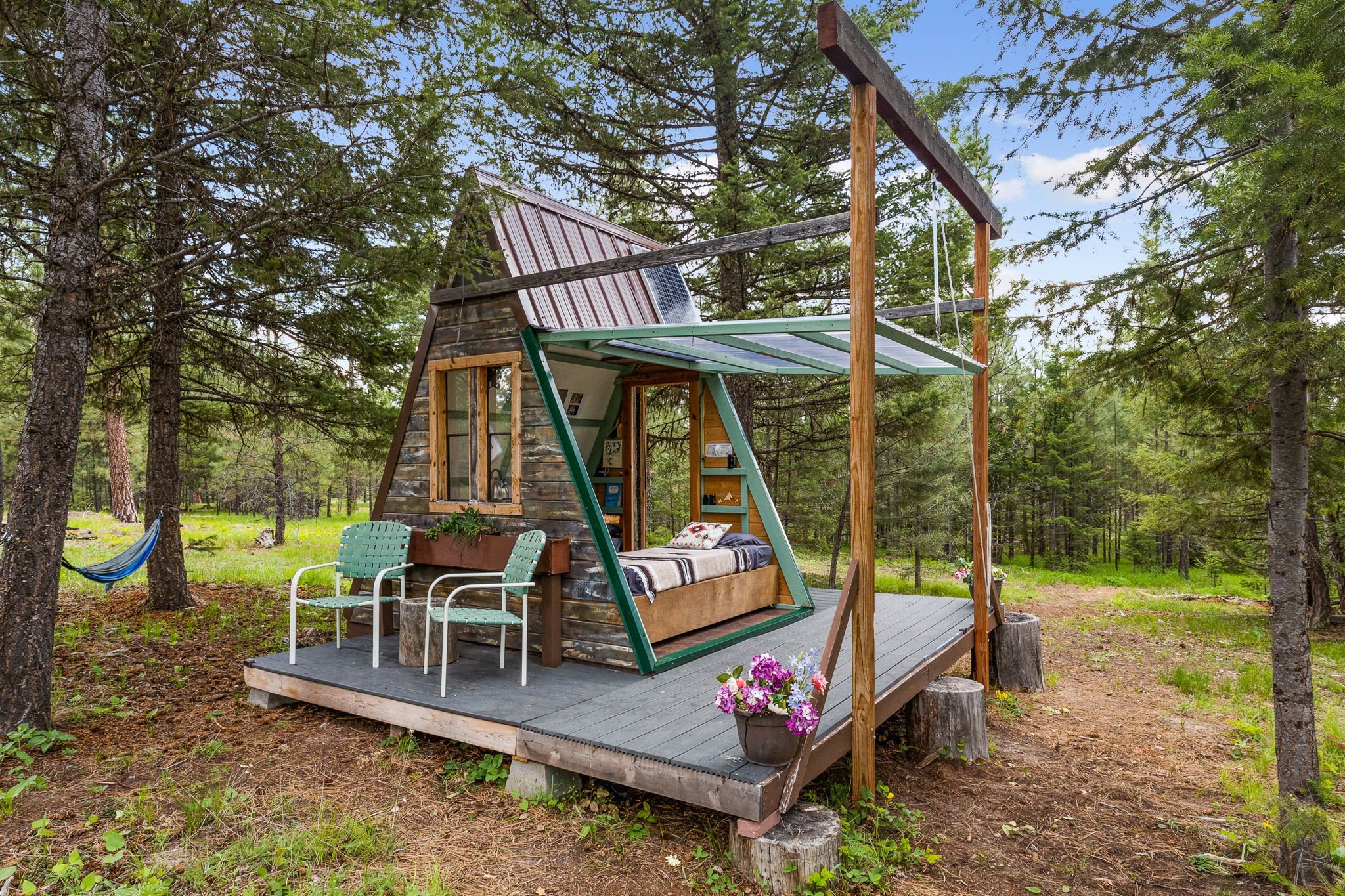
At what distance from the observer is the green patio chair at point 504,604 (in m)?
4.23

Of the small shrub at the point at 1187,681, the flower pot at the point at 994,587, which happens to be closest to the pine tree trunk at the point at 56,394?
the flower pot at the point at 994,587

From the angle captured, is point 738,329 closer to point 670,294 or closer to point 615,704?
point 615,704

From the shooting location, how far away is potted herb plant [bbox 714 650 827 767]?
3.03 metres

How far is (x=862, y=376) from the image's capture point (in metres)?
3.36

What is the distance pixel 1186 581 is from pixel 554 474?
21.5 meters

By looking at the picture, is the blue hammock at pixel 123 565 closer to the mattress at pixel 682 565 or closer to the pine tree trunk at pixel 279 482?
the mattress at pixel 682 565

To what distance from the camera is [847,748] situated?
12.3 feet

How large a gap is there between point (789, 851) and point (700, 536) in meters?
3.68

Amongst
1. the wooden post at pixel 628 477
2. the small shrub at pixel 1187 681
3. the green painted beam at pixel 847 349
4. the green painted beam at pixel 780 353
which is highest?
the green painted beam at pixel 780 353

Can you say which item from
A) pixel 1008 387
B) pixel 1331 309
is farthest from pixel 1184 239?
pixel 1008 387

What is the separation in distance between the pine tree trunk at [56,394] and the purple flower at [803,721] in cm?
400

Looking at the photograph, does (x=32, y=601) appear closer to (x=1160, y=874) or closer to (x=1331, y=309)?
A: (x=1160, y=874)

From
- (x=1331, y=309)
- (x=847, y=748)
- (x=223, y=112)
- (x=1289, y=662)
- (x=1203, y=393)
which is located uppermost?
(x=223, y=112)

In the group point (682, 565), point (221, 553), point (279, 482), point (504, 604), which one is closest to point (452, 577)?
point (504, 604)
